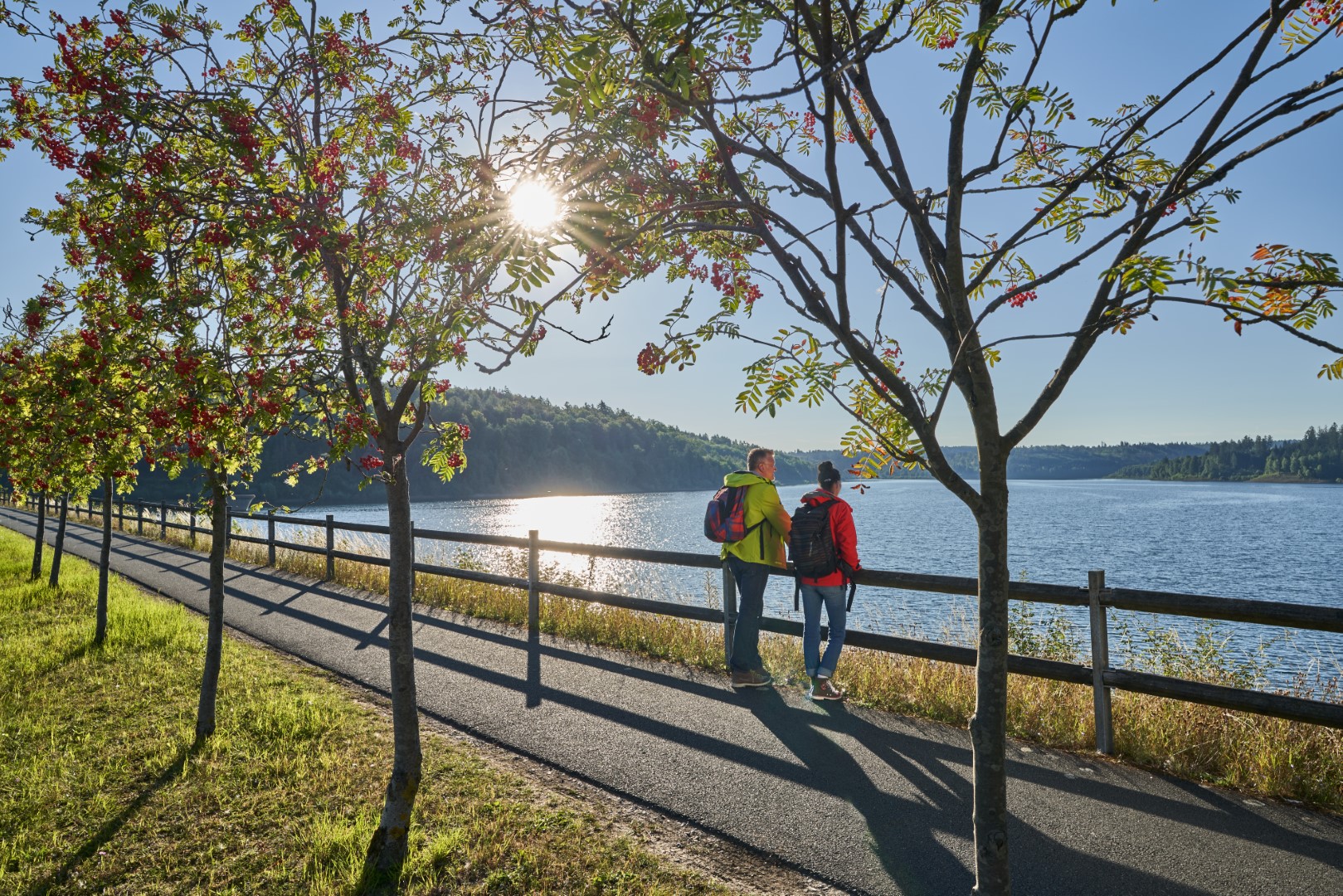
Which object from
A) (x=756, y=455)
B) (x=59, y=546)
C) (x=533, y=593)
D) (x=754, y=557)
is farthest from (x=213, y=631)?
(x=59, y=546)

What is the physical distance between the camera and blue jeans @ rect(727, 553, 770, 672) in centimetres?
679

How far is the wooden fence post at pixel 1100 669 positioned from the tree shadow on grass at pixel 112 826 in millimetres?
6221

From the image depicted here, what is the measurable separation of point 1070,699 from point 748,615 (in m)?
2.67

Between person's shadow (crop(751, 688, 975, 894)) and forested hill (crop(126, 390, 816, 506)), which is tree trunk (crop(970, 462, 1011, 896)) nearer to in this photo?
person's shadow (crop(751, 688, 975, 894))

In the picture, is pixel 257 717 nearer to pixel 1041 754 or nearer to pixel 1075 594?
pixel 1041 754

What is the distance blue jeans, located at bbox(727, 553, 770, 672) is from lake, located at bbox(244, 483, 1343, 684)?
7.36 ft

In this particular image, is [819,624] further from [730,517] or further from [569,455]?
[569,455]

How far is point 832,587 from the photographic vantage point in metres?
6.43

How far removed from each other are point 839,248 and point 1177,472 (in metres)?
201

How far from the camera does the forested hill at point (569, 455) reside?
114625mm

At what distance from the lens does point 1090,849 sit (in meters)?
3.80

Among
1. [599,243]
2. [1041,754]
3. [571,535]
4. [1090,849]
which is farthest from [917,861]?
[571,535]

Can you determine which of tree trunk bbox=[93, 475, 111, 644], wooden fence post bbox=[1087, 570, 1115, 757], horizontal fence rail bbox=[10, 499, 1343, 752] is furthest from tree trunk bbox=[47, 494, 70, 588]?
wooden fence post bbox=[1087, 570, 1115, 757]

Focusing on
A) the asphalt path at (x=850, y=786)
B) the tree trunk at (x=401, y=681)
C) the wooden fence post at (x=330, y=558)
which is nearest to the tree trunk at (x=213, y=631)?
the asphalt path at (x=850, y=786)
